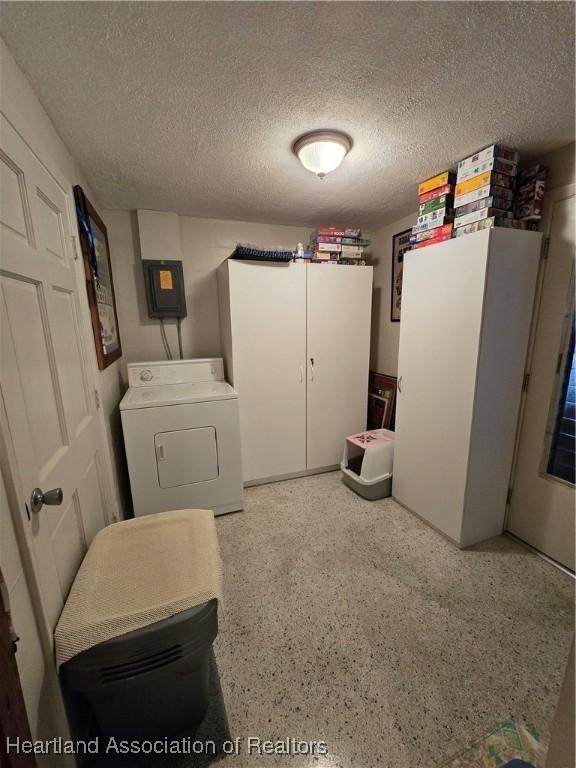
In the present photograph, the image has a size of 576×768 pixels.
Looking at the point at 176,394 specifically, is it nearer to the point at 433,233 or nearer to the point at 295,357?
the point at 295,357

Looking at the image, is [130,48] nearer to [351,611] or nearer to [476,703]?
[351,611]

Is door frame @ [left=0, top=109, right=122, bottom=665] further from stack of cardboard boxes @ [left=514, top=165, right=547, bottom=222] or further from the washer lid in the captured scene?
stack of cardboard boxes @ [left=514, top=165, right=547, bottom=222]

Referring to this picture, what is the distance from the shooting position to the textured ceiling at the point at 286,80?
36.5 inches

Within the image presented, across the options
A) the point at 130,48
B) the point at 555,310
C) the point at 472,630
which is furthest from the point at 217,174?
the point at 472,630

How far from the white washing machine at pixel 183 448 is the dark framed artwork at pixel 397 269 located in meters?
1.74

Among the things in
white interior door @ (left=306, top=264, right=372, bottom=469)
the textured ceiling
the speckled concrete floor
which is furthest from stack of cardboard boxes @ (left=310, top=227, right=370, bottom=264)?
the speckled concrete floor

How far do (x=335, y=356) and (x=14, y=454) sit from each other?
2303 millimetres

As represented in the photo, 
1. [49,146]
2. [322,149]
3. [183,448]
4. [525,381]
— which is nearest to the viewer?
[49,146]

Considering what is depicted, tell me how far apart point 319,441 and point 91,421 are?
6.14 ft

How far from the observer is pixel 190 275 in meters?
2.76

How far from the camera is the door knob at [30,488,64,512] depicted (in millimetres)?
853

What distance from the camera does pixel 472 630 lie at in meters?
1.44

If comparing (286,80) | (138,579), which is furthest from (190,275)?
(138,579)

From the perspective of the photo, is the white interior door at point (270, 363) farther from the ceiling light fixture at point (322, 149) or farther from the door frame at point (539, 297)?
the door frame at point (539, 297)
